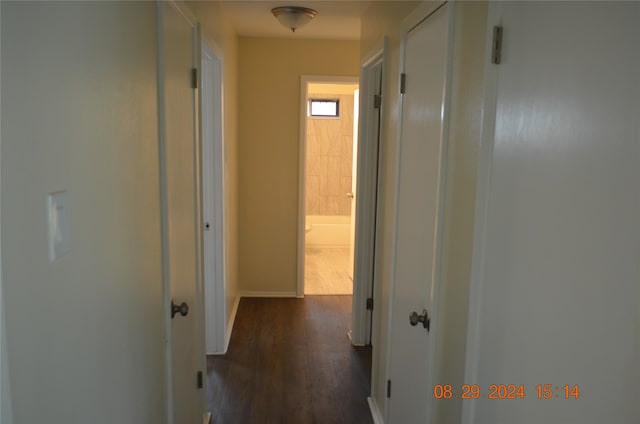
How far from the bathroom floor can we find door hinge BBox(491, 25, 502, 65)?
396 cm

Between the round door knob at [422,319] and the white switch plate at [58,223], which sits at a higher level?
the white switch plate at [58,223]

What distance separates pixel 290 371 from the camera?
3.25 m

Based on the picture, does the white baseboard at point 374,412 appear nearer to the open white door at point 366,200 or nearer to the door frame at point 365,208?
the door frame at point 365,208

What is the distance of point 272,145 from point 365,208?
1467 millimetres

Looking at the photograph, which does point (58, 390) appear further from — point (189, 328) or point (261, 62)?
point (261, 62)

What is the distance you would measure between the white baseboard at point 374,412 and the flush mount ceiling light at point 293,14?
2562mm

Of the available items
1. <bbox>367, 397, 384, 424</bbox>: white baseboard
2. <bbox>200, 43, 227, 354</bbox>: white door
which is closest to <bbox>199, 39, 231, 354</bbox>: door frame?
<bbox>200, 43, 227, 354</bbox>: white door

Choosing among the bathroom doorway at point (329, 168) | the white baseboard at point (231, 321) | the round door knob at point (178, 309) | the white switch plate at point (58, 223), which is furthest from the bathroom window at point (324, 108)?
the white switch plate at point (58, 223)

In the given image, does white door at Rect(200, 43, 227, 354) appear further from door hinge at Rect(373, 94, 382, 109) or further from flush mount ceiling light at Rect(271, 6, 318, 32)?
door hinge at Rect(373, 94, 382, 109)

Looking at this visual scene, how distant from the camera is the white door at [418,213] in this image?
68.5 inches

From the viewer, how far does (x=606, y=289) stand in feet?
2.83

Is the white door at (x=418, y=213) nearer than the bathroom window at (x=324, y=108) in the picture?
Yes

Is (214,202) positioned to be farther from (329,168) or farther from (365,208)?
(329,168)
